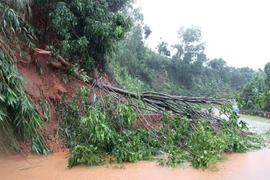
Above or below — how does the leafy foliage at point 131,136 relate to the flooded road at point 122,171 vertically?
above

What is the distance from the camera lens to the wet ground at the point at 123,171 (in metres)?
3.80

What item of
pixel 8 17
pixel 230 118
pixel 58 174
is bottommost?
pixel 58 174

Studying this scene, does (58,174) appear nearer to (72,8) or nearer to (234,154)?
(234,154)

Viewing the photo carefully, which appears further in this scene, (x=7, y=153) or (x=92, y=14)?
(x=92, y=14)

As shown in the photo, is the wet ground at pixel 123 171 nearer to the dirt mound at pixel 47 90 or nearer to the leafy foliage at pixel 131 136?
the leafy foliage at pixel 131 136

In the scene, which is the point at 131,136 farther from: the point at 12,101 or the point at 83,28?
the point at 83,28

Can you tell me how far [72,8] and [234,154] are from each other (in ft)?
17.0

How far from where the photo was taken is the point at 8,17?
4.84 meters

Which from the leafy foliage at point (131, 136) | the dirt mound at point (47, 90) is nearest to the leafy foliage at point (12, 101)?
the dirt mound at point (47, 90)

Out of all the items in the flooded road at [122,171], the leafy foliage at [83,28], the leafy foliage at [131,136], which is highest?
the leafy foliage at [83,28]

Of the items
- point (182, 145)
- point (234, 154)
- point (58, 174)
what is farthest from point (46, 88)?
point (234, 154)

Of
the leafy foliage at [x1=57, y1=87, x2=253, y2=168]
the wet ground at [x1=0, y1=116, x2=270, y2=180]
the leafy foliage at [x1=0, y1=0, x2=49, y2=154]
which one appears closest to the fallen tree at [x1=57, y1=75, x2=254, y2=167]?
the leafy foliage at [x1=57, y1=87, x2=253, y2=168]

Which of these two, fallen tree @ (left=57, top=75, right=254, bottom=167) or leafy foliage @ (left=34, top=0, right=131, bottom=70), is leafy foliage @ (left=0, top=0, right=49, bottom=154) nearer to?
fallen tree @ (left=57, top=75, right=254, bottom=167)

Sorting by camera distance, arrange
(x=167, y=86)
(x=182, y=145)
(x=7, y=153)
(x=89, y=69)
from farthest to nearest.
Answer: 1. (x=167, y=86)
2. (x=89, y=69)
3. (x=182, y=145)
4. (x=7, y=153)
